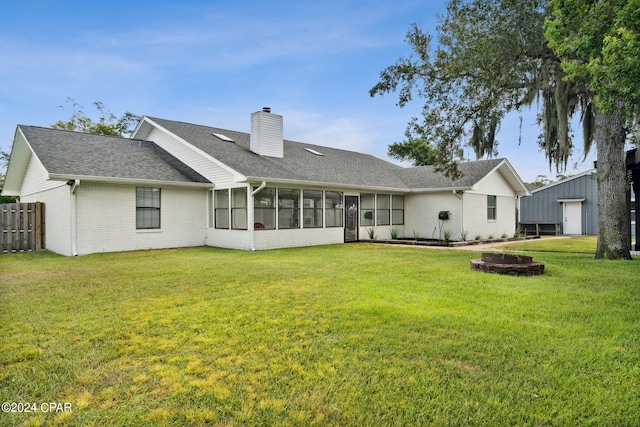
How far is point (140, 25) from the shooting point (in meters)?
10.9

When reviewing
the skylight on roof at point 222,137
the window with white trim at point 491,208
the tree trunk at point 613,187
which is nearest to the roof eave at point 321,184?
the window with white trim at point 491,208

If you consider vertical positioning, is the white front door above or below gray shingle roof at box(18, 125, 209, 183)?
below

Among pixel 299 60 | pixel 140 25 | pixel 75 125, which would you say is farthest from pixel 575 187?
pixel 75 125

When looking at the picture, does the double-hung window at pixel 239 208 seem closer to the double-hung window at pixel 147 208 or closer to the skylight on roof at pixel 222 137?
the double-hung window at pixel 147 208

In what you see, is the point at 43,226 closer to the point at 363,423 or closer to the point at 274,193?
the point at 274,193

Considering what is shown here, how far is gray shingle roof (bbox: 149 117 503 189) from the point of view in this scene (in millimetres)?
12886

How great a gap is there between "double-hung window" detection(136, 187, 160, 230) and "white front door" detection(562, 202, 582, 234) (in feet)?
68.4

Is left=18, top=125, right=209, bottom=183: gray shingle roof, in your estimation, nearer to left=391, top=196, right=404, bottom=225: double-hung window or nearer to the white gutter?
the white gutter

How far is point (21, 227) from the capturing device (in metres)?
12.1

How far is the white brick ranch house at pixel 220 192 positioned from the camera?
1123cm

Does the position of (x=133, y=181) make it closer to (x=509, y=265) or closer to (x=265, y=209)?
(x=265, y=209)

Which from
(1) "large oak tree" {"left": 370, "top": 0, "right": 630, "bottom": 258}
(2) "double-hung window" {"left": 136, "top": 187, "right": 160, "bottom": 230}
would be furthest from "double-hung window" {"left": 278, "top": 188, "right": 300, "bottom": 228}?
(1) "large oak tree" {"left": 370, "top": 0, "right": 630, "bottom": 258}

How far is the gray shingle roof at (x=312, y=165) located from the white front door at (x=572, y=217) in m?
7.50

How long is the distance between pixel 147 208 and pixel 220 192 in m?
2.31
